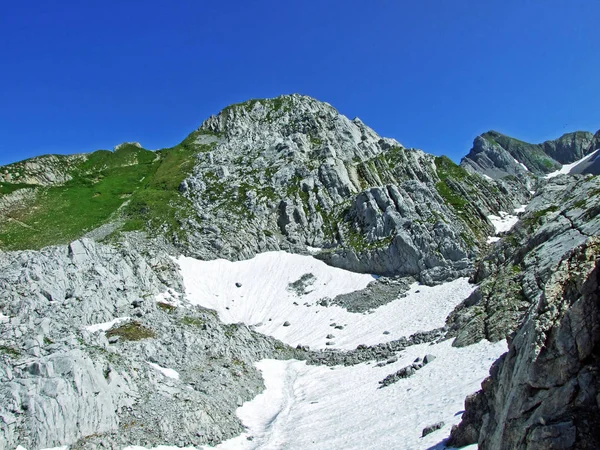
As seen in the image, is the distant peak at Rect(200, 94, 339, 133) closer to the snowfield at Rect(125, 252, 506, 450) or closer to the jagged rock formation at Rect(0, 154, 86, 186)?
the jagged rock formation at Rect(0, 154, 86, 186)

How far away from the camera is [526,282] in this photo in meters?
37.2

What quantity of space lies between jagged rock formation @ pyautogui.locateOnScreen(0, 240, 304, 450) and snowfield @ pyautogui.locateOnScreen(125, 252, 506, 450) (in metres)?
2.38

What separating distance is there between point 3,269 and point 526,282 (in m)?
60.0

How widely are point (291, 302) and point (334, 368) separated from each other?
84.7ft

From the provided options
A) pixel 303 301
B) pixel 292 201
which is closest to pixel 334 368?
pixel 303 301

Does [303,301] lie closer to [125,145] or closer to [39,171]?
[39,171]

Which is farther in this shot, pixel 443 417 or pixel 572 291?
pixel 443 417

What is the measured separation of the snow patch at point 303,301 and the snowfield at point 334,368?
7.0 inches

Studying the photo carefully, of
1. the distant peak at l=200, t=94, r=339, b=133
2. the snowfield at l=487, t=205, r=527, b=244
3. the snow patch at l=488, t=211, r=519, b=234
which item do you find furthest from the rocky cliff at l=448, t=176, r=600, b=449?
the distant peak at l=200, t=94, r=339, b=133

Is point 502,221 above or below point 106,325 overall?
below

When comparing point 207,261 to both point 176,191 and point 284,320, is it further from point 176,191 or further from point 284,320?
point 176,191

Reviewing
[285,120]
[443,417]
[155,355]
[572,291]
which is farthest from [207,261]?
[285,120]

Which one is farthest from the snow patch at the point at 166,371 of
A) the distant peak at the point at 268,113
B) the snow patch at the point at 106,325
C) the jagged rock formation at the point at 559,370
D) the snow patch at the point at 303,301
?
the distant peak at the point at 268,113

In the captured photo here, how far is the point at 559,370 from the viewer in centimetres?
982
